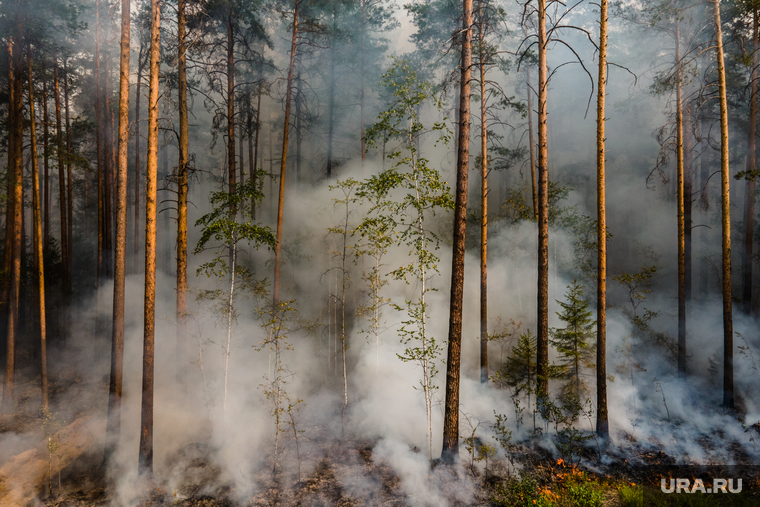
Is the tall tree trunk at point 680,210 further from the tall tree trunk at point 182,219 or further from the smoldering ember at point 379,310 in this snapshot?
the tall tree trunk at point 182,219

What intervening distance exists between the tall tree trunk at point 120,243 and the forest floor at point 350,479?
3.40 ft

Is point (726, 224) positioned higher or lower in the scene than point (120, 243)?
higher

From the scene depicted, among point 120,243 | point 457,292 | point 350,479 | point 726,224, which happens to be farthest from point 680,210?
point 120,243

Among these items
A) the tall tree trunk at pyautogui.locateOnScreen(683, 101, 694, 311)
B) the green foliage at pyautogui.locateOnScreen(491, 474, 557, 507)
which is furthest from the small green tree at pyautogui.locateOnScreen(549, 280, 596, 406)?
the green foliage at pyautogui.locateOnScreen(491, 474, 557, 507)

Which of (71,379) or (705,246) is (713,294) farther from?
(71,379)

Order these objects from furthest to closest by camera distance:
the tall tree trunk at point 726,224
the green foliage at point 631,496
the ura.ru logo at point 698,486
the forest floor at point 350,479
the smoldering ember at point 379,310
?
the tall tree trunk at point 726,224 → the smoldering ember at point 379,310 → the forest floor at point 350,479 → the ura.ru logo at point 698,486 → the green foliage at point 631,496

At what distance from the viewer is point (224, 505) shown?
6.62m

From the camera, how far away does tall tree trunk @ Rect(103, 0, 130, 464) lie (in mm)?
7355

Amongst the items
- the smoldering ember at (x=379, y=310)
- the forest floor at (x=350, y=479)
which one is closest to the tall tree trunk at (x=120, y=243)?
the smoldering ember at (x=379, y=310)

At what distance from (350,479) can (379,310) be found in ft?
21.7

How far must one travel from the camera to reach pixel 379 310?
13406mm

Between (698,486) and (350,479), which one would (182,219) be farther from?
(698,486)

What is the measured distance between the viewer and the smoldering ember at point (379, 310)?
7.09 m

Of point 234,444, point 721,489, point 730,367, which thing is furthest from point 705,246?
point 234,444
